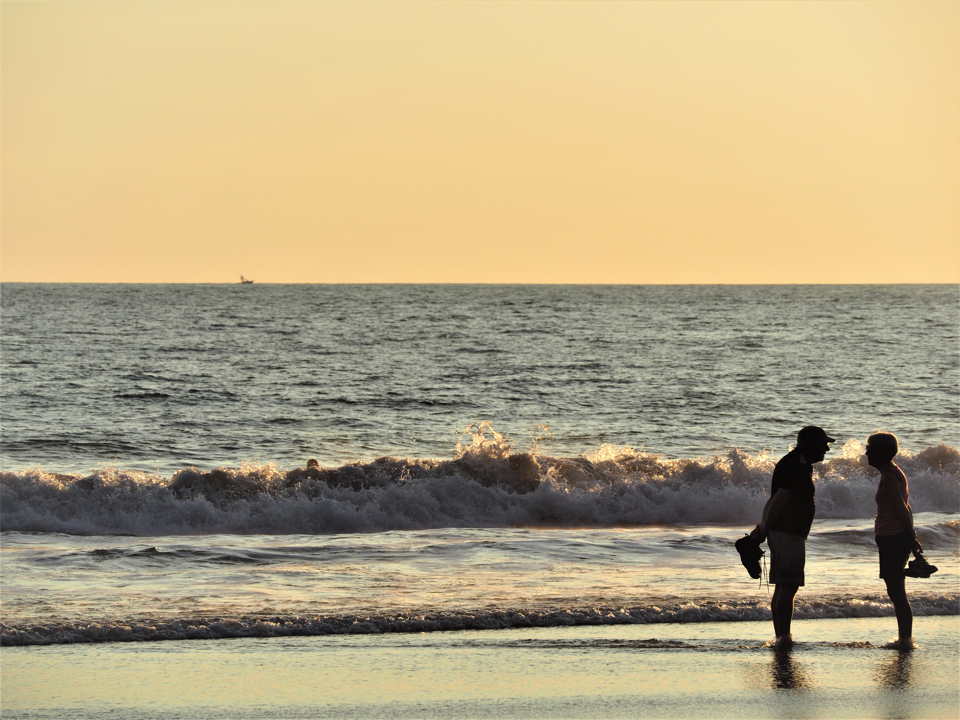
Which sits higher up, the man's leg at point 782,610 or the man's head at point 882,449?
the man's head at point 882,449

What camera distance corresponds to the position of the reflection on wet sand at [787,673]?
912cm

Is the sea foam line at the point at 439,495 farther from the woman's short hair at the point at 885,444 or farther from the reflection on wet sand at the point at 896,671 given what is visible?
the reflection on wet sand at the point at 896,671

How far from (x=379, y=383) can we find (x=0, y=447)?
16.6m

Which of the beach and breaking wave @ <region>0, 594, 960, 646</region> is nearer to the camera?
the beach

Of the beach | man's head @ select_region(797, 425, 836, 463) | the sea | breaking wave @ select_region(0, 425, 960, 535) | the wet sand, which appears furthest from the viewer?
breaking wave @ select_region(0, 425, 960, 535)

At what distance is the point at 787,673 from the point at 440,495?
12.3 metres

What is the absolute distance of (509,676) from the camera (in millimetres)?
9516

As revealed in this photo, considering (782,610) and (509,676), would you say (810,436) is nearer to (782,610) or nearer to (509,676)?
(782,610)

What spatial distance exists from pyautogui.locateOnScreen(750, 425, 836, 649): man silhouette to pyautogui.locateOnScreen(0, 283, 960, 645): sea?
1900 millimetres

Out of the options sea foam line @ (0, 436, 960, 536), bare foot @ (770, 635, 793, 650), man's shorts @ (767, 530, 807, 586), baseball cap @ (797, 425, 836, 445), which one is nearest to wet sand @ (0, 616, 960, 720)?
bare foot @ (770, 635, 793, 650)

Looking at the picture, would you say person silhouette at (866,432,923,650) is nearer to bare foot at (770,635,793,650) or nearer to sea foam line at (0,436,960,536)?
bare foot at (770,635,793,650)

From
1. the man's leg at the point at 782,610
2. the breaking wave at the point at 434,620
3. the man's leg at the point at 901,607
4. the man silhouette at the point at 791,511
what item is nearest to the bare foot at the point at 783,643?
the man's leg at the point at 782,610

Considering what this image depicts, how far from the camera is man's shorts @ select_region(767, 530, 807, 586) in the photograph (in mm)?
9891

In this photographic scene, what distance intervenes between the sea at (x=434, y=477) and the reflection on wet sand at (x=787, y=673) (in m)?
1.75
